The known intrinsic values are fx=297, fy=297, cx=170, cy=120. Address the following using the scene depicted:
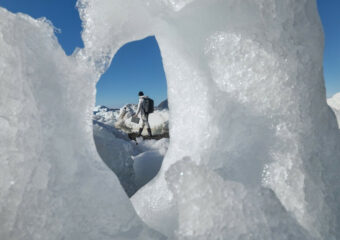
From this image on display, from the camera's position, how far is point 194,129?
1607 mm

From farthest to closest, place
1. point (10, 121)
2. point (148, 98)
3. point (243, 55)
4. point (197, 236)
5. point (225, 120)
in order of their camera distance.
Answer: point (148, 98) → point (225, 120) → point (243, 55) → point (10, 121) → point (197, 236)

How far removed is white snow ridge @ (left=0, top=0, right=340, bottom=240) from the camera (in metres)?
0.97

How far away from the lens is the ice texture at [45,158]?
0.97 meters

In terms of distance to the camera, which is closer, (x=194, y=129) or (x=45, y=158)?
(x=45, y=158)

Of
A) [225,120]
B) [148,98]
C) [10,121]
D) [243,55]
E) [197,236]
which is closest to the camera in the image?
[197,236]

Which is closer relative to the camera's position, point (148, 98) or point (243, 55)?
point (243, 55)

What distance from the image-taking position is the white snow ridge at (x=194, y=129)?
97 cm

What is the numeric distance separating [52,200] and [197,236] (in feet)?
1.63

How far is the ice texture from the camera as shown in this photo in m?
0.97

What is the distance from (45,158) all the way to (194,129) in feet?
2.66

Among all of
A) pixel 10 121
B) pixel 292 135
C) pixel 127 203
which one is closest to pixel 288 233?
pixel 292 135

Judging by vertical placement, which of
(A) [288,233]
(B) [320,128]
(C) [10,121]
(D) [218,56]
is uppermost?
(D) [218,56]

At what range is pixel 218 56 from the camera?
1.40 metres

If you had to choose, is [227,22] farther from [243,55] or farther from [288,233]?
[288,233]
